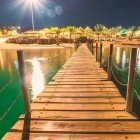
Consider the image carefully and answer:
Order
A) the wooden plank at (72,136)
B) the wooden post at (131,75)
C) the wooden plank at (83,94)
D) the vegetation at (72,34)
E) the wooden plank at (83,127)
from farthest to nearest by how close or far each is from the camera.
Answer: the vegetation at (72,34)
the wooden plank at (83,94)
the wooden post at (131,75)
the wooden plank at (83,127)
the wooden plank at (72,136)

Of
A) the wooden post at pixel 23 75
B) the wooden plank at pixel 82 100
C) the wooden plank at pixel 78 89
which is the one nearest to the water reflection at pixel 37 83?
the wooden plank at pixel 78 89

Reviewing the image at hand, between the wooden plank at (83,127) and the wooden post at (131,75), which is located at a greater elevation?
the wooden post at (131,75)

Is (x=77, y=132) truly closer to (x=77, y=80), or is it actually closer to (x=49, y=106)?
(x=49, y=106)

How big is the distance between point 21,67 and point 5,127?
4998 millimetres

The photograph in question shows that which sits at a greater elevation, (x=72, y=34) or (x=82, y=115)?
(x=82, y=115)

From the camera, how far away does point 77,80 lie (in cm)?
884

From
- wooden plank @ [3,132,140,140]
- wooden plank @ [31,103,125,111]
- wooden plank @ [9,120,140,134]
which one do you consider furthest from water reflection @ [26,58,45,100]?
→ wooden plank @ [3,132,140,140]

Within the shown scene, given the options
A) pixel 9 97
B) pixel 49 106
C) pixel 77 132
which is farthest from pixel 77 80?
pixel 9 97

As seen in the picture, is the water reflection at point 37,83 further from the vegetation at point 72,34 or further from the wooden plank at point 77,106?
the vegetation at point 72,34

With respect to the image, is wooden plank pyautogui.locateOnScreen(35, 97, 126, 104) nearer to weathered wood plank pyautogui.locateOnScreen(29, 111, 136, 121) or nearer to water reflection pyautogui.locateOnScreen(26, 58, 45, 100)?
weathered wood plank pyautogui.locateOnScreen(29, 111, 136, 121)

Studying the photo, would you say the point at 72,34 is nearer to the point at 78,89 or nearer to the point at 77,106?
the point at 78,89

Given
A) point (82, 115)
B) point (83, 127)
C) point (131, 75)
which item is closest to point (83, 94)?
point (82, 115)

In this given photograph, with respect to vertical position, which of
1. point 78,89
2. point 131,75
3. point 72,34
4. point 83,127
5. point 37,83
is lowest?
point 37,83

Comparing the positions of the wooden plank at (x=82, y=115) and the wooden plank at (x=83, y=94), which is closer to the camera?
the wooden plank at (x=82, y=115)
